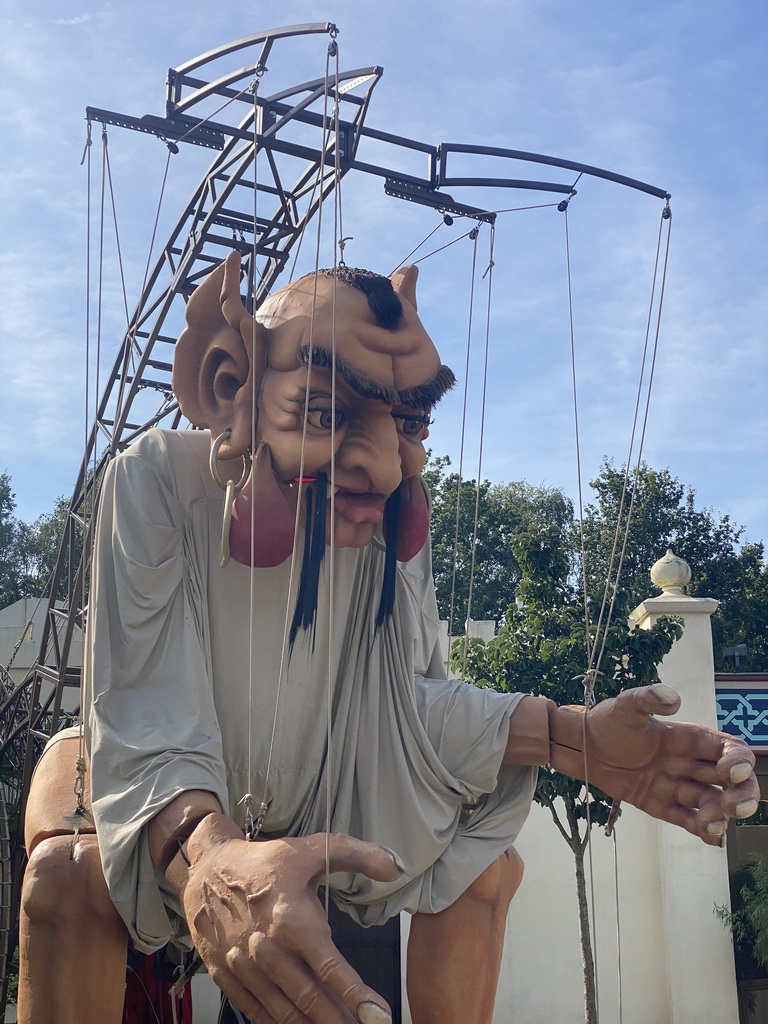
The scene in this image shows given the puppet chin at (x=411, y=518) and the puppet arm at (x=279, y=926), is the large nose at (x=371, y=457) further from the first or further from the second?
the puppet arm at (x=279, y=926)

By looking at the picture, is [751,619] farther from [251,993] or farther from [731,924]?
[251,993]

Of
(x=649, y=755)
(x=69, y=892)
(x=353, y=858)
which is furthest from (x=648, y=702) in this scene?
(x=69, y=892)

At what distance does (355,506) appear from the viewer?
11.9ft

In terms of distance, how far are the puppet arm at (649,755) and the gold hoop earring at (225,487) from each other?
108cm

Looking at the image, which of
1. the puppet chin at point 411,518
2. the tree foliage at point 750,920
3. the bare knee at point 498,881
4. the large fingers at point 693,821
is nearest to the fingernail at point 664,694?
the large fingers at point 693,821

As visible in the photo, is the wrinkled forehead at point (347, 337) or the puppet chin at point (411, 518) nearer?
the wrinkled forehead at point (347, 337)

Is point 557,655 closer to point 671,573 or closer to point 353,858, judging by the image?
point 671,573

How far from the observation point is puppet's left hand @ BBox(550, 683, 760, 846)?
3525 mm

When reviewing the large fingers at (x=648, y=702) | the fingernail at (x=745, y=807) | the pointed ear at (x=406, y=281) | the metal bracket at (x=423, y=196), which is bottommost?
the fingernail at (x=745, y=807)

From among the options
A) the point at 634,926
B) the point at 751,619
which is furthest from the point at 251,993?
the point at 751,619

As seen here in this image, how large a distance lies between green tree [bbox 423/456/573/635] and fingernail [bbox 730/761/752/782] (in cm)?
1041

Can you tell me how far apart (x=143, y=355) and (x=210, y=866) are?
6171 mm

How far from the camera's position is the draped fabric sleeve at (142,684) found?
323 centimetres

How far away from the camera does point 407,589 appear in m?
4.04
